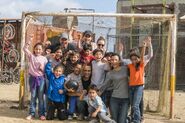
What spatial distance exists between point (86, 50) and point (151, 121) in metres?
2.23

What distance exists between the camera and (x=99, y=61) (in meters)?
10.1

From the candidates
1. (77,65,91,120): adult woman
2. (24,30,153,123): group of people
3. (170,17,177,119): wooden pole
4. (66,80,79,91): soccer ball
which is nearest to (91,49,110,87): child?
(24,30,153,123): group of people

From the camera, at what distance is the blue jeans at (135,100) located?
30.0 feet

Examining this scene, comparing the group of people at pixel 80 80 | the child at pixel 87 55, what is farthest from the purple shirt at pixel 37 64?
the child at pixel 87 55

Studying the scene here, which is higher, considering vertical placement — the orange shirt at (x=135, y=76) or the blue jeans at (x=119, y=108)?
the orange shirt at (x=135, y=76)

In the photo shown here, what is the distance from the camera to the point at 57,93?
10.2 meters

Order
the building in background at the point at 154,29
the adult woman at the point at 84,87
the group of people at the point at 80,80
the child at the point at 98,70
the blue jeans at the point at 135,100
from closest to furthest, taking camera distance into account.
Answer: the blue jeans at the point at 135,100 < the group of people at the point at 80,80 < the child at the point at 98,70 < the adult woman at the point at 84,87 < the building in background at the point at 154,29

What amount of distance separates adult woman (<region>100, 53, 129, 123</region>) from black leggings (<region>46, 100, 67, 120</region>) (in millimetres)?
1348

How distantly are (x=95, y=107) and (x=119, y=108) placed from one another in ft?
1.80

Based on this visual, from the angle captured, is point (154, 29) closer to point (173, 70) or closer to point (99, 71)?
point (173, 70)

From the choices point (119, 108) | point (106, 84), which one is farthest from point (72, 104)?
point (119, 108)

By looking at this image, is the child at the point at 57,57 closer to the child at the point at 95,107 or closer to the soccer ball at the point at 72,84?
the soccer ball at the point at 72,84

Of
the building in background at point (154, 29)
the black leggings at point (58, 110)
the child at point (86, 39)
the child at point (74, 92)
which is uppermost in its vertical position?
the building in background at point (154, 29)

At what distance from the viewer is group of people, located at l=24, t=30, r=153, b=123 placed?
932 centimetres
